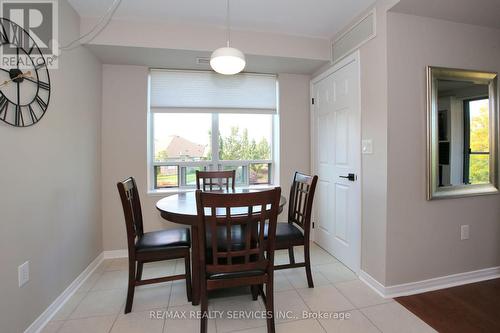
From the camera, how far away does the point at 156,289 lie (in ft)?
6.76

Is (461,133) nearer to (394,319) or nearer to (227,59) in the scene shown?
(394,319)

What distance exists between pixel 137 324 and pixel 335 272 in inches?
68.0

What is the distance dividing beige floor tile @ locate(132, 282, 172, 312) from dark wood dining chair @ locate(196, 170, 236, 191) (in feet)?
3.25

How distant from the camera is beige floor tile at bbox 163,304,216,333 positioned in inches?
61.9

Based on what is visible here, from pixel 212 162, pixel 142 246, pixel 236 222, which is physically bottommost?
pixel 142 246

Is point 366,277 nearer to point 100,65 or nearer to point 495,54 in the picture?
point 495,54

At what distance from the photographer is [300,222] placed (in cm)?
212

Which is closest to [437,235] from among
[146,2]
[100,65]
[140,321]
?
[140,321]

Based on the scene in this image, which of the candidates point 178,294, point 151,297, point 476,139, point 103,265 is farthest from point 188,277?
point 476,139

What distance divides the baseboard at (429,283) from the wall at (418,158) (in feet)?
0.14

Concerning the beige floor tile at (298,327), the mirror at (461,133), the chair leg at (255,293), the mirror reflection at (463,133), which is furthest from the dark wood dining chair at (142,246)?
the mirror reflection at (463,133)

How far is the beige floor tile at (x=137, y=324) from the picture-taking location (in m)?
1.57

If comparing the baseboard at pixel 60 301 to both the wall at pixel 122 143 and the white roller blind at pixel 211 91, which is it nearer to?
the wall at pixel 122 143

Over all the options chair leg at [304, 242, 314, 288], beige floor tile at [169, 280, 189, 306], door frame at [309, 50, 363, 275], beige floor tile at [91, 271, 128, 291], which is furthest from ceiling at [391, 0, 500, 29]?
beige floor tile at [91, 271, 128, 291]
